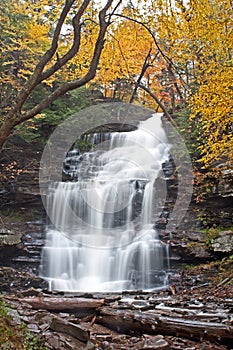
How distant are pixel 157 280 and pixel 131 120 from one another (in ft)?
33.8

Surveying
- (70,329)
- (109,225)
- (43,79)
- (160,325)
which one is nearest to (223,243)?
(109,225)

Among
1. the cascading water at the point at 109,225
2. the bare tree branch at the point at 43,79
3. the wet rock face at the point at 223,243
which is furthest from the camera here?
the cascading water at the point at 109,225

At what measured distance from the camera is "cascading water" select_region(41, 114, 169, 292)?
959 centimetres

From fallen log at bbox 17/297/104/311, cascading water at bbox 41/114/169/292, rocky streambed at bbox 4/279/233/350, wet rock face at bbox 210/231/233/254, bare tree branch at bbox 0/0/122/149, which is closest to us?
bare tree branch at bbox 0/0/122/149

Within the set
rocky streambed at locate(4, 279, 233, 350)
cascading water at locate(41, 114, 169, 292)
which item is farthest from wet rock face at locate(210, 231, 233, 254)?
rocky streambed at locate(4, 279, 233, 350)

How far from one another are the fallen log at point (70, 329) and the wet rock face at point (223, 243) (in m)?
5.76

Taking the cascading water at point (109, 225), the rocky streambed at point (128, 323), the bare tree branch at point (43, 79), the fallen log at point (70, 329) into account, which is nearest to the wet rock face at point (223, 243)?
the cascading water at point (109, 225)

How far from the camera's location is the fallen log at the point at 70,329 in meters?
4.16

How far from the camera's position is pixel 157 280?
9.27 metres

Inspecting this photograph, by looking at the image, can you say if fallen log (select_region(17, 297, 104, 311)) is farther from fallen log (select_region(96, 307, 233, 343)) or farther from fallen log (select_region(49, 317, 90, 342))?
fallen log (select_region(49, 317, 90, 342))

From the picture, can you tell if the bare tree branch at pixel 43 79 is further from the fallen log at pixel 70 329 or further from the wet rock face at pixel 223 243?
the wet rock face at pixel 223 243

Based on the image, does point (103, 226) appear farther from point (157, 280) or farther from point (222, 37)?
point (222, 37)

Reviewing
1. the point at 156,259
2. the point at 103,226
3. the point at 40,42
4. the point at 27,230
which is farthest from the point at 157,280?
the point at 40,42

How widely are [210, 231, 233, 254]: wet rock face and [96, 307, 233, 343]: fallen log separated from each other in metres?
4.55
